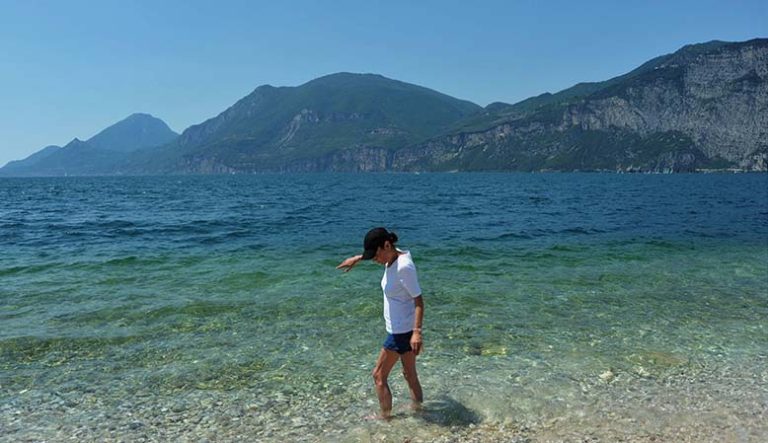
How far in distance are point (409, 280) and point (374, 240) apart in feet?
2.52

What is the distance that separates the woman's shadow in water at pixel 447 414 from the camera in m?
8.38

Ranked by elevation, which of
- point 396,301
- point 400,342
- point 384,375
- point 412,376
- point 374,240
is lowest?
point 412,376

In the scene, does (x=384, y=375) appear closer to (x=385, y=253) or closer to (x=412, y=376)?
(x=412, y=376)

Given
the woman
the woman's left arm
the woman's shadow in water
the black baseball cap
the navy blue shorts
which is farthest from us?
the woman's shadow in water

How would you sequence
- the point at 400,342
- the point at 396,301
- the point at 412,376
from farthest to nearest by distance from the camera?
the point at 412,376 < the point at 400,342 < the point at 396,301

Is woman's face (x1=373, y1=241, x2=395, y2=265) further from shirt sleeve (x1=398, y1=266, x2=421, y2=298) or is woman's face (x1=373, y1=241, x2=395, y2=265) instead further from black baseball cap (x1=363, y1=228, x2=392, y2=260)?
shirt sleeve (x1=398, y1=266, x2=421, y2=298)

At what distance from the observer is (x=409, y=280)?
7262 mm

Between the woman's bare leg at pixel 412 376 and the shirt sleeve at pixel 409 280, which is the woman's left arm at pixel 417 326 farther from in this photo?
the woman's bare leg at pixel 412 376

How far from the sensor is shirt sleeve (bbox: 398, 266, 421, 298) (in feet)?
23.7

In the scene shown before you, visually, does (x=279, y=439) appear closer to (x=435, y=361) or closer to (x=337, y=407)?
(x=337, y=407)

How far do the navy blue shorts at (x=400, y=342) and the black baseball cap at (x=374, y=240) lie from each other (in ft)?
4.59

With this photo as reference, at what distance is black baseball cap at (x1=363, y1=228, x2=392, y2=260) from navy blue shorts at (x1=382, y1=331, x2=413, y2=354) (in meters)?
1.40

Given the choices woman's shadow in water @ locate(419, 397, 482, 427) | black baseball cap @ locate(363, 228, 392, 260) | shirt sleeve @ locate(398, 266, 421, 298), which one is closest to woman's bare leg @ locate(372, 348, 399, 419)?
woman's shadow in water @ locate(419, 397, 482, 427)

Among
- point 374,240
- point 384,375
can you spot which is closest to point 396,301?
point 374,240
